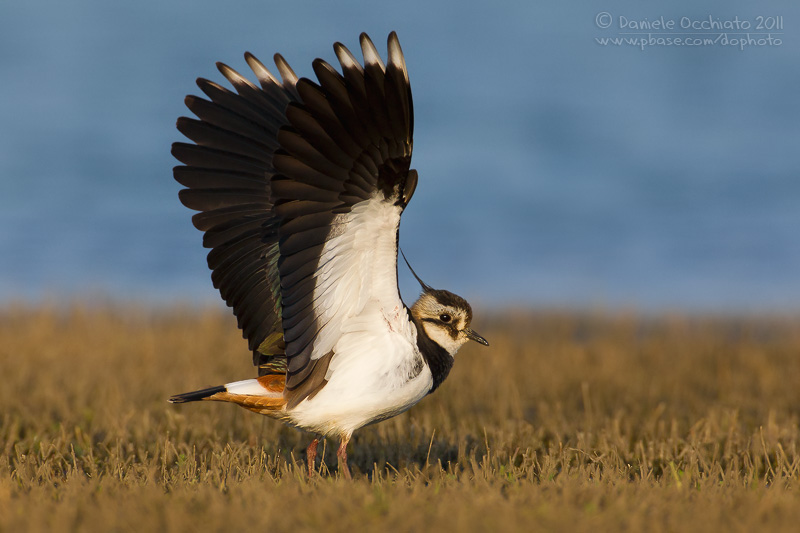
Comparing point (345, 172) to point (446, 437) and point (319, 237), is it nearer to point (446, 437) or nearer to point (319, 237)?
point (319, 237)

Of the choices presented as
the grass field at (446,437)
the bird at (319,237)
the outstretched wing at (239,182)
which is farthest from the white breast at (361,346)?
the outstretched wing at (239,182)

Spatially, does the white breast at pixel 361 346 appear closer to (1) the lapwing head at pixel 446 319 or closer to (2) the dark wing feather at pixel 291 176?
(2) the dark wing feather at pixel 291 176

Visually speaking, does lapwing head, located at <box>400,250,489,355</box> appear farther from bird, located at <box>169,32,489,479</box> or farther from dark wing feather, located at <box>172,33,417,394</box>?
dark wing feather, located at <box>172,33,417,394</box>

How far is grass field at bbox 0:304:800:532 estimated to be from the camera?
3465 mm

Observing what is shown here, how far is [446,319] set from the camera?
5.29m

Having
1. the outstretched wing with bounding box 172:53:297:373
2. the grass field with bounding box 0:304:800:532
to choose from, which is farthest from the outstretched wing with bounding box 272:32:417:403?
the grass field with bounding box 0:304:800:532

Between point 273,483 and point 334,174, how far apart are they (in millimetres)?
1614

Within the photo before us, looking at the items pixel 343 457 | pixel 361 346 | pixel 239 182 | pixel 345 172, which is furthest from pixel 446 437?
pixel 345 172

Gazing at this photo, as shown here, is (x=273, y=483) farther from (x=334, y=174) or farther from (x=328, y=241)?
(x=334, y=174)

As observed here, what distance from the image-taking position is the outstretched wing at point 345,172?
415 centimetres

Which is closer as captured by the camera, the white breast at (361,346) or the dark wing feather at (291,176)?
the dark wing feather at (291,176)

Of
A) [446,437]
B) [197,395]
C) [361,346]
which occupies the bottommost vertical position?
[446,437]

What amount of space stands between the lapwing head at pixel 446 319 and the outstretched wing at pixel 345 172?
2.91 ft

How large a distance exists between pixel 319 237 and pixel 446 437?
2540 mm
